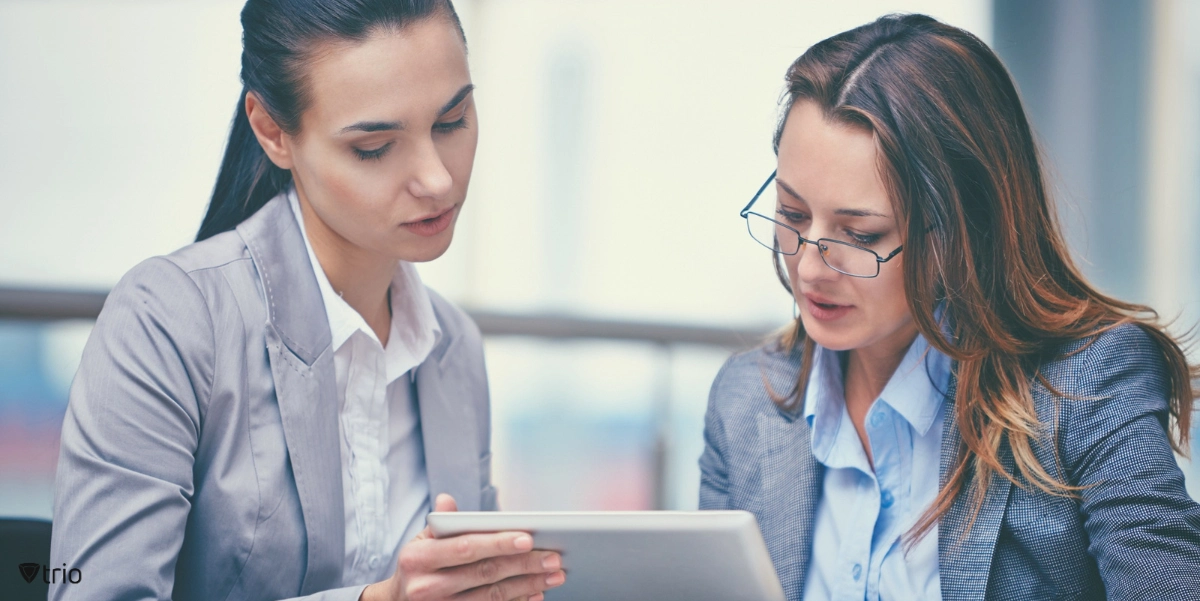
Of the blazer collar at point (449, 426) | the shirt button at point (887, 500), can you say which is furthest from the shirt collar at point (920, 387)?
the blazer collar at point (449, 426)

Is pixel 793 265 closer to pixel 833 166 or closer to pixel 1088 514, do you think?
pixel 833 166

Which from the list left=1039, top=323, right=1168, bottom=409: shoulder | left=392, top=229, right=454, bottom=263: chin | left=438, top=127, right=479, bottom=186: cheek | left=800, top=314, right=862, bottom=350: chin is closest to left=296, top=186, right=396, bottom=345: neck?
left=392, top=229, right=454, bottom=263: chin

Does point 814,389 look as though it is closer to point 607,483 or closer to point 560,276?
point 607,483

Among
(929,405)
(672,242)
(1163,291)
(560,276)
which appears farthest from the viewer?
(560,276)

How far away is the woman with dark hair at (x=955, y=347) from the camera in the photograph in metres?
1.22

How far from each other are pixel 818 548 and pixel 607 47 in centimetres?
355

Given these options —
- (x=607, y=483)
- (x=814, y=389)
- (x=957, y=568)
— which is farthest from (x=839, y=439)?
(x=607, y=483)

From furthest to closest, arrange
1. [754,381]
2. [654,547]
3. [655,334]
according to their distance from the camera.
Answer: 1. [655,334]
2. [754,381]
3. [654,547]

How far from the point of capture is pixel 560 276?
16.1ft

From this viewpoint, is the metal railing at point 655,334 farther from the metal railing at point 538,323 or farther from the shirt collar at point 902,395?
the shirt collar at point 902,395

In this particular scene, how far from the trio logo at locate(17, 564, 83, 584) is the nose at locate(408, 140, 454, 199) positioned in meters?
0.64

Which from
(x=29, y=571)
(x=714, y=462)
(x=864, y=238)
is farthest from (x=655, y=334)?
(x=29, y=571)

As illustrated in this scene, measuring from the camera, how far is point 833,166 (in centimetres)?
129

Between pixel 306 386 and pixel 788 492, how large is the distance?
74 centimetres
